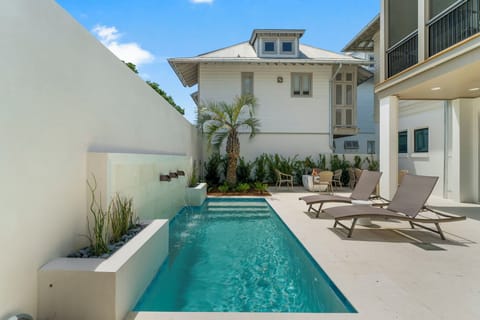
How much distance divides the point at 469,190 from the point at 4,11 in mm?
12298

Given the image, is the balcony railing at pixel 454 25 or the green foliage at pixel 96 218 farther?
the balcony railing at pixel 454 25

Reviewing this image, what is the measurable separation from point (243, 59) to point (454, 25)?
31.5ft

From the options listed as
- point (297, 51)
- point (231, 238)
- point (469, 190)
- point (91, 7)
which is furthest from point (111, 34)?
point (469, 190)

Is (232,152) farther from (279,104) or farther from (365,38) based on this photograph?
(365,38)

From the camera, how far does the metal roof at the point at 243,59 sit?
49.3ft

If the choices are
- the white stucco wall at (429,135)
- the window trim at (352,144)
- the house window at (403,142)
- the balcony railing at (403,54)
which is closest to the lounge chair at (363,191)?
the balcony railing at (403,54)

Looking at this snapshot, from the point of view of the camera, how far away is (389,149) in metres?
8.91

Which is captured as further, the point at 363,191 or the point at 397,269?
the point at 363,191

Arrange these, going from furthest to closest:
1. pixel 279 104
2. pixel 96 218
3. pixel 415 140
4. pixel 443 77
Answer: pixel 279 104 < pixel 415 140 < pixel 443 77 < pixel 96 218

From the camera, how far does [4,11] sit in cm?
224

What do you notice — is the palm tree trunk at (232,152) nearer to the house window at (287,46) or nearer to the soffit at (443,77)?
the soffit at (443,77)

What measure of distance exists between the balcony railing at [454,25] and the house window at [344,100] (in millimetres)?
8278

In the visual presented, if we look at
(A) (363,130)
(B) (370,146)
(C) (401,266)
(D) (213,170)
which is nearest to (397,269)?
(C) (401,266)

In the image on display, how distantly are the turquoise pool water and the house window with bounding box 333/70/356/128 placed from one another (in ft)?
35.9
